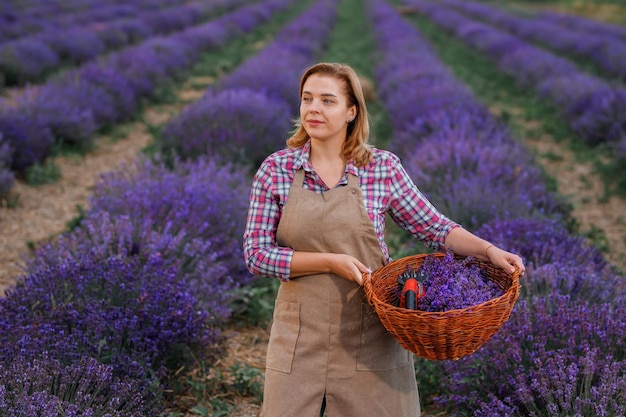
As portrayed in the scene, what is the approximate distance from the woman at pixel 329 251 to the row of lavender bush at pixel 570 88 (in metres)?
5.35

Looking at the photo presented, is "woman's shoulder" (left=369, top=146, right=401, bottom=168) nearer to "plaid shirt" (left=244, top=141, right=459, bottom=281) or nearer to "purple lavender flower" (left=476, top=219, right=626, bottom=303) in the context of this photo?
"plaid shirt" (left=244, top=141, right=459, bottom=281)

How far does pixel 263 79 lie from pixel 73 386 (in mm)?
6367

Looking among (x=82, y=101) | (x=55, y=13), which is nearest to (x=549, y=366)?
(x=82, y=101)

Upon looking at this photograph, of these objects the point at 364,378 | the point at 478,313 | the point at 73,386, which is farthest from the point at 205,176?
the point at 478,313

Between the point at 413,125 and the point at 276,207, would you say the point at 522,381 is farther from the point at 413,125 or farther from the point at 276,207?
the point at 413,125

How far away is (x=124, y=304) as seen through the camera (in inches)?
114

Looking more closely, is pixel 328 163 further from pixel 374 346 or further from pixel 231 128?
pixel 231 128

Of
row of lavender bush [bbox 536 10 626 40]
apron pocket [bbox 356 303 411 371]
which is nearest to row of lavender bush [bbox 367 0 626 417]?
apron pocket [bbox 356 303 411 371]

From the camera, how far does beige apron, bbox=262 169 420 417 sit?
201cm

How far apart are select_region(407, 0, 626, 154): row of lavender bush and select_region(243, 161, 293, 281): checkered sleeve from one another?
18.1 feet

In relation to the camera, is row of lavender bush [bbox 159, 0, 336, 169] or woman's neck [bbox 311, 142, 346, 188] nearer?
woman's neck [bbox 311, 142, 346, 188]

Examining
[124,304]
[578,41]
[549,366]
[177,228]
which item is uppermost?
[549,366]

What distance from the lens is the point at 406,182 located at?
212cm

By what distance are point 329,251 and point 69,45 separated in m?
11.5
